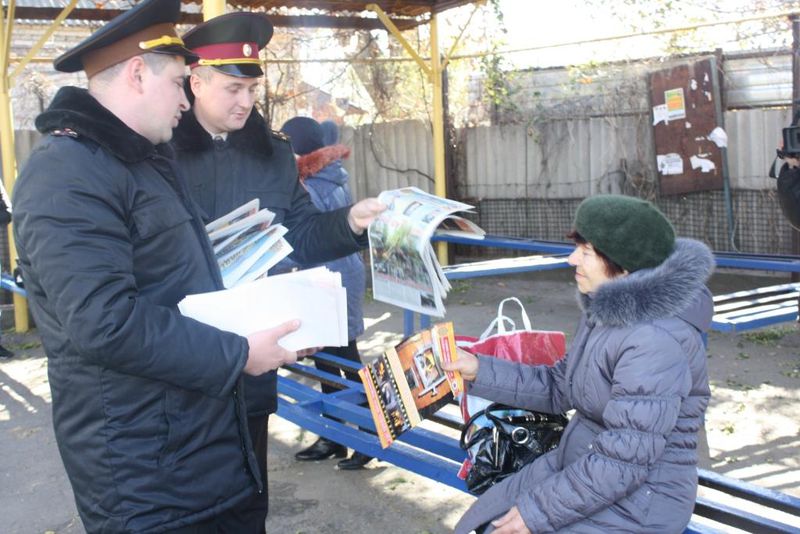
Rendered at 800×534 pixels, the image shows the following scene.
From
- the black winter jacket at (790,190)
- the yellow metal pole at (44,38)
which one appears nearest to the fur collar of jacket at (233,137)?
the black winter jacket at (790,190)

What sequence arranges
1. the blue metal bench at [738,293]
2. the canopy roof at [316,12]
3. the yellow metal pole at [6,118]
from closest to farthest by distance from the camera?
the blue metal bench at [738,293]
the yellow metal pole at [6,118]
the canopy roof at [316,12]

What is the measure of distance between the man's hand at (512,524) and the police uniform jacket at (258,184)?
2.83 feet

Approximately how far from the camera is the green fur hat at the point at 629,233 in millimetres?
2387

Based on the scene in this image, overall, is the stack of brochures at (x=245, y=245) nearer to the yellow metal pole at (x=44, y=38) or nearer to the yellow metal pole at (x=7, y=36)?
the yellow metal pole at (x=44, y=38)

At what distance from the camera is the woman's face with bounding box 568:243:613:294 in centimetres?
248

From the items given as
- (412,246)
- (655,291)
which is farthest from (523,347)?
(655,291)

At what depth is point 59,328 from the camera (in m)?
1.88

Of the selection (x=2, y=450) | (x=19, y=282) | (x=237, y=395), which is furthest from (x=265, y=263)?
(x=19, y=282)

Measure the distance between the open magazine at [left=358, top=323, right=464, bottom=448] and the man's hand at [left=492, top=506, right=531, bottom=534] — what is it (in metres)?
0.49

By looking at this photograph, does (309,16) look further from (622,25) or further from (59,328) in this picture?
(59,328)

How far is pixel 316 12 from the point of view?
916cm

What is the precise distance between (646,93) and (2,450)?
7.22 meters

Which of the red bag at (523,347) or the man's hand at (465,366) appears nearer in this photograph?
the man's hand at (465,366)

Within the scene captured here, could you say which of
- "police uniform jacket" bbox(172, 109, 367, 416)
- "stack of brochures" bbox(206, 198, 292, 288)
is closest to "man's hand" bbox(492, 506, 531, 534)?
"police uniform jacket" bbox(172, 109, 367, 416)
